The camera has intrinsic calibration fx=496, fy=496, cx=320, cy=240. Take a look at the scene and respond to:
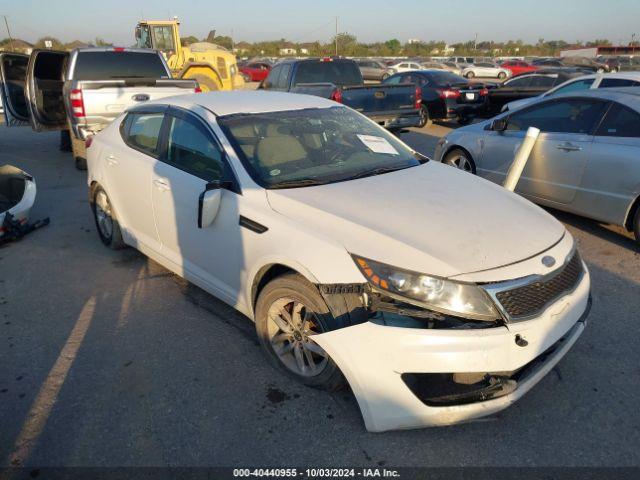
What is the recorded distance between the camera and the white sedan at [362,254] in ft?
7.73

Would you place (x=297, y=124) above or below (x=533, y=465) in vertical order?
above

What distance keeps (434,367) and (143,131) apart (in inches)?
129

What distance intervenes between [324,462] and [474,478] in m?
0.71

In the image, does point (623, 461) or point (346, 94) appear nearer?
point (623, 461)

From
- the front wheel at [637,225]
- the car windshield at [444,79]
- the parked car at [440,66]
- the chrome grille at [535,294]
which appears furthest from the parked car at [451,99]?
the parked car at [440,66]

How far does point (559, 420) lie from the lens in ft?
8.75

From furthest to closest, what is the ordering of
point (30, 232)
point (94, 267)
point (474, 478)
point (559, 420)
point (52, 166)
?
point (52, 166) → point (30, 232) → point (94, 267) → point (559, 420) → point (474, 478)

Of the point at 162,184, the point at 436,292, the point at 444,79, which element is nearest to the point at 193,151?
the point at 162,184

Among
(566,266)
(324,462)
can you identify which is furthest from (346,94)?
(324,462)

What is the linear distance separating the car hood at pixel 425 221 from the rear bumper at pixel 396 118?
22.8ft

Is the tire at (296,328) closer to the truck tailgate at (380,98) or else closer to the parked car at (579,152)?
the parked car at (579,152)

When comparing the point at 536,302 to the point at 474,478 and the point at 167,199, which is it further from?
the point at 167,199

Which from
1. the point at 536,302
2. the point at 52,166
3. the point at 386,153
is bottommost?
the point at 52,166

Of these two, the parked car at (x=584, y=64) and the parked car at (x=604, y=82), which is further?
the parked car at (x=584, y=64)
